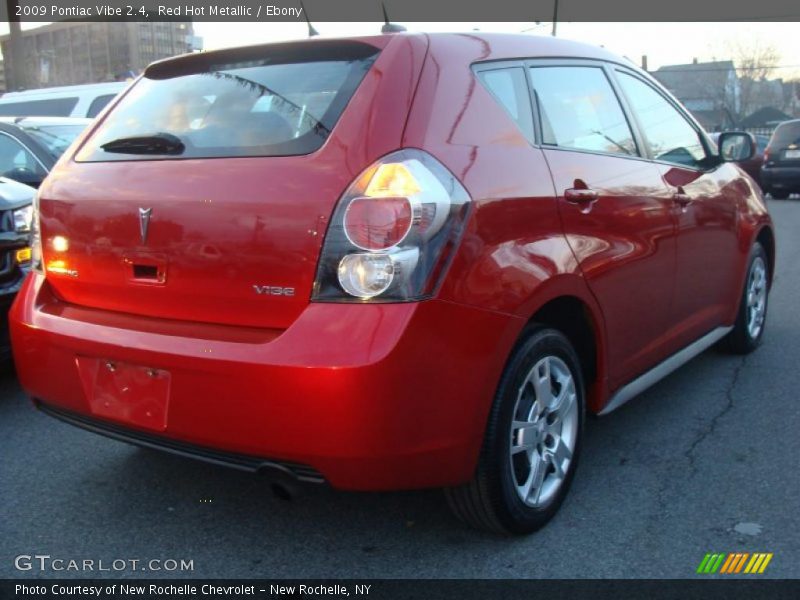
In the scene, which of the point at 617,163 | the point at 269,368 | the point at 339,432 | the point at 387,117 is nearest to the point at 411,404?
the point at 339,432

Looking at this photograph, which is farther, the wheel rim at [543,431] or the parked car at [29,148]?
the parked car at [29,148]

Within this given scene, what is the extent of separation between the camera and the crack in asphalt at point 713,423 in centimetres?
365

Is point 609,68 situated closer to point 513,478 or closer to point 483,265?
point 483,265

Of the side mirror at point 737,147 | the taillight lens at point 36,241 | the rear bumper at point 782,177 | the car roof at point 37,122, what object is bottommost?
the rear bumper at point 782,177

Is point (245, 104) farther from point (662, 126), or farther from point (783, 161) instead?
point (783, 161)

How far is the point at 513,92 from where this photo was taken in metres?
3.07

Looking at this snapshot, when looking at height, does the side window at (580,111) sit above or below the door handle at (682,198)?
above

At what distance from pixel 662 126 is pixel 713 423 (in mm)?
1436

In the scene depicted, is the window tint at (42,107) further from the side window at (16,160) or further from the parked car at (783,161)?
the parked car at (783,161)

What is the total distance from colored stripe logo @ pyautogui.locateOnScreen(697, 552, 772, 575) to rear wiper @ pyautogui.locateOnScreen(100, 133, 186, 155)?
2154 mm

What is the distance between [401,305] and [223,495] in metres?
1.35

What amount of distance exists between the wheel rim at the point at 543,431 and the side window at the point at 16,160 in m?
5.06
